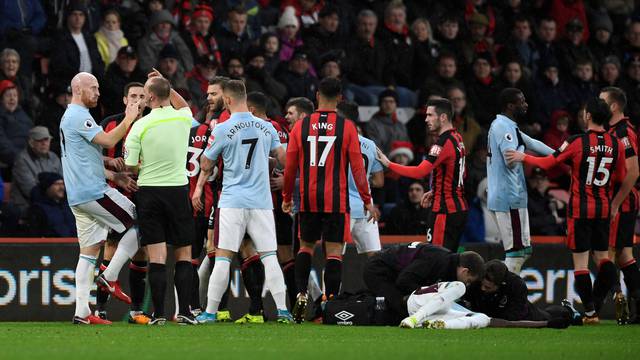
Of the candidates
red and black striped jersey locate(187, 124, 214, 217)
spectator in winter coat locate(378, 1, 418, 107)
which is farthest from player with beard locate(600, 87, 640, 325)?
spectator in winter coat locate(378, 1, 418, 107)

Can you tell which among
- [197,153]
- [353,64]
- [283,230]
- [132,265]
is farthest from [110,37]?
[132,265]

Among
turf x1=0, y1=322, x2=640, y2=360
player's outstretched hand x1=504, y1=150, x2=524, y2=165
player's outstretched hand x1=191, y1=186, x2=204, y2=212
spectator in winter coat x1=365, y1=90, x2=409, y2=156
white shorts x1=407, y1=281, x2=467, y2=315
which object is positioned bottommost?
turf x1=0, y1=322, x2=640, y2=360

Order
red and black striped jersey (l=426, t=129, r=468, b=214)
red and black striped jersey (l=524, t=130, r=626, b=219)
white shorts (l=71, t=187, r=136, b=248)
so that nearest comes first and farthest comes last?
1. white shorts (l=71, t=187, r=136, b=248)
2. red and black striped jersey (l=524, t=130, r=626, b=219)
3. red and black striped jersey (l=426, t=129, r=468, b=214)

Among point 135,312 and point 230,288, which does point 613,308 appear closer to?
point 230,288

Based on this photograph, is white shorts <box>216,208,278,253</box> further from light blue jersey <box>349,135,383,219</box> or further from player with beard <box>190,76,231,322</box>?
light blue jersey <box>349,135,383,219</box>

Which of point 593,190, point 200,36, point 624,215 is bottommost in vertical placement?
point 624,215

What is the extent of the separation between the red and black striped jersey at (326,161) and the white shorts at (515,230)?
84.8 inches

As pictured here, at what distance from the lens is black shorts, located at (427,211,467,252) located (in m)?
13.6

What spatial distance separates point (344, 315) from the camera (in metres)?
12.4

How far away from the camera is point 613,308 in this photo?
15500 millimetres

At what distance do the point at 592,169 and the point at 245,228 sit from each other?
367 cm

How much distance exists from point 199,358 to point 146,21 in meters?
9.86

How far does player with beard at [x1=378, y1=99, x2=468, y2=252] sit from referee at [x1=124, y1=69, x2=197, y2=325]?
8.63ft

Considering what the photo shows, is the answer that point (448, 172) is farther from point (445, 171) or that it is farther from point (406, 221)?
point (406, 221)
